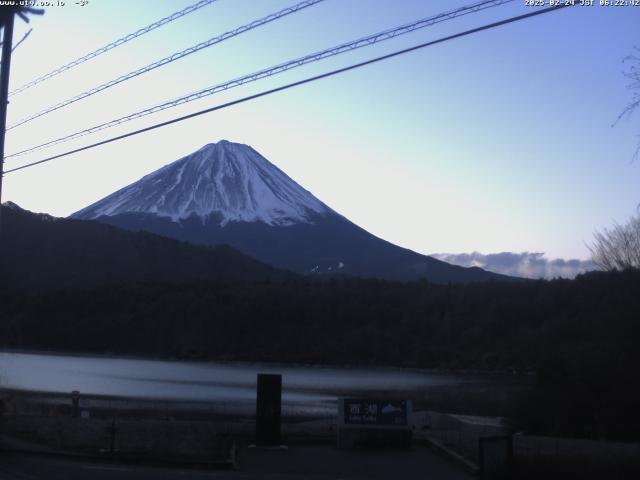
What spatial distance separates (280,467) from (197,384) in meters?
33.7

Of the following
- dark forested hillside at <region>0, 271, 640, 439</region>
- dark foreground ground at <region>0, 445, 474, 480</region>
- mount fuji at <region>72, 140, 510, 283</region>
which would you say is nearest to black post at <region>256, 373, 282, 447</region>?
dark foreground ground at <region>0, 445, 474, 480</region>

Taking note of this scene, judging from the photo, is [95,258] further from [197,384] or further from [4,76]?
[4,76]

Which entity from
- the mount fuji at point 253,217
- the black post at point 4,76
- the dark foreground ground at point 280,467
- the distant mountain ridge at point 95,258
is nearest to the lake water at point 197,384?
the dark foreground ground at point 280,467

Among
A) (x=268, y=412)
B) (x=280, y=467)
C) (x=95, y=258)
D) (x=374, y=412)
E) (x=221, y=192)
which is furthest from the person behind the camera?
(x=221, y=192)

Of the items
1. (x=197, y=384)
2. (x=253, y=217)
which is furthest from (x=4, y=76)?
(x=253, y=217)

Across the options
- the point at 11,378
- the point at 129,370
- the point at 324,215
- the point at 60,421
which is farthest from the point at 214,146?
the point at 60,421

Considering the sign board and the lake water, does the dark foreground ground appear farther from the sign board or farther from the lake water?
the lake water

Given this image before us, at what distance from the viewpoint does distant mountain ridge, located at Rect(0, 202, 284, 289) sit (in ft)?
309

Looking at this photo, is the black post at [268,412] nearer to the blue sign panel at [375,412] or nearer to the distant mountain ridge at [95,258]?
the blue sign panel at [375,412]

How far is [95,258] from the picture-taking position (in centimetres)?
10488

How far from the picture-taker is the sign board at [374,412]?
20000 mm

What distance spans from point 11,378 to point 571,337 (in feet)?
94.4

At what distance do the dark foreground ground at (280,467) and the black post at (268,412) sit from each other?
37cm

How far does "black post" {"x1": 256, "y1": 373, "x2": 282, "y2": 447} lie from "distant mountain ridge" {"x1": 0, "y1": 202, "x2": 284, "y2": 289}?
232 ft
